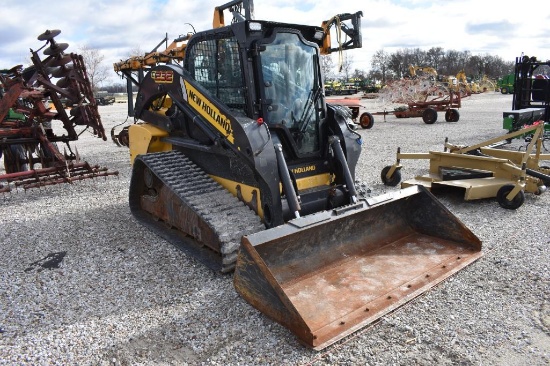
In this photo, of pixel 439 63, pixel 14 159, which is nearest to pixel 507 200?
pixel 14 159

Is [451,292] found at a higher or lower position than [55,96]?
lower

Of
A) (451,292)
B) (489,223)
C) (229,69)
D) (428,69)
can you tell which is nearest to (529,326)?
(451,292)

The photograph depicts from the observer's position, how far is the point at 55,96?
8.17 m

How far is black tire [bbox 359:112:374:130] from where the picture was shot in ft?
56.7

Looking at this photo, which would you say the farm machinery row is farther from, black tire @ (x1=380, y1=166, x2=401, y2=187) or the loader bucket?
the loader bucket

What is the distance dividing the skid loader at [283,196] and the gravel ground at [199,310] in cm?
21

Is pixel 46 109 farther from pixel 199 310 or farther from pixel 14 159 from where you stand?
pixel 199 310

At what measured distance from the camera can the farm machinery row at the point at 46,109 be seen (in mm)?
7755

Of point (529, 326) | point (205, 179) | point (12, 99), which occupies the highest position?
point (12, 99)

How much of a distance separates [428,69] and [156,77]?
18499 mm

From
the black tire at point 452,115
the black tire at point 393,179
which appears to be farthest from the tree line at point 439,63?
the black tire at point 393,179

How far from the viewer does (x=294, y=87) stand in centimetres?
485

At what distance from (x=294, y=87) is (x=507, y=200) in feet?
11.5

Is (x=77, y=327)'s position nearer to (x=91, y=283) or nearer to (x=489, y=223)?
(x=91, y=283)
